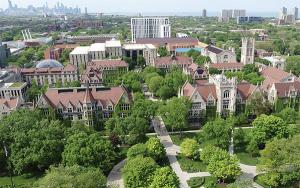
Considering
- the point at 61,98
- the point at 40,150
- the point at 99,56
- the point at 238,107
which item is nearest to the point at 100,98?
the point at 61,98

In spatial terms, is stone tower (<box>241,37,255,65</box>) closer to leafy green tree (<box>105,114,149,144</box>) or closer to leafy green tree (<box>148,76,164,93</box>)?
leafy green tree (<box>148,76,164,93</box>)

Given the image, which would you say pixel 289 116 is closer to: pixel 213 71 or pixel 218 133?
pixel 218 133

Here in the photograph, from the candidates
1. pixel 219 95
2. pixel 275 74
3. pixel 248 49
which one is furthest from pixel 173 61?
pixel 219 95

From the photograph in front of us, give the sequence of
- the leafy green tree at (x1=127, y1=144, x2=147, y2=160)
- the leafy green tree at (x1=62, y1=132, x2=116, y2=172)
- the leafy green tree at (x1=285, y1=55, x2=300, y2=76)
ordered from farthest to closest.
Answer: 1. the leafy green tree at (x1=285, y1=55, x2=300, y2=76)
2. the leafy green tree at (x1=127, y1=144, x2=147, y2=160)
3. the leafy green tree at (x1=62, y1=132, x2=116, y2=172)

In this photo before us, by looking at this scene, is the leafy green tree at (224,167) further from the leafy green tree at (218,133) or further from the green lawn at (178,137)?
the green lawn at (178,137)

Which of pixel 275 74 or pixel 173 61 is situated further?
pixel 173 61

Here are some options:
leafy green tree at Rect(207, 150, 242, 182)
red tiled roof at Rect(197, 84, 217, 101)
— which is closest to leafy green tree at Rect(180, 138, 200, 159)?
leafy green tree at Rect(207, 150, 242, 182)
